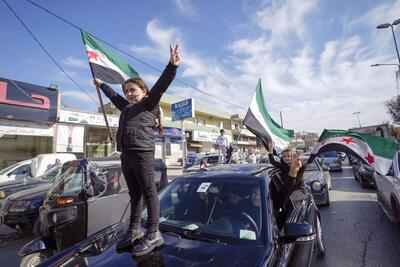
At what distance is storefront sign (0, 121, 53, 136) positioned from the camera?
15360 mm

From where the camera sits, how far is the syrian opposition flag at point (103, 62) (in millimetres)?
5121

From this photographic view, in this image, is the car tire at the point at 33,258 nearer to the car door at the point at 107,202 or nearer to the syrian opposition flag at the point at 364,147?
the car door at the point at 107,202

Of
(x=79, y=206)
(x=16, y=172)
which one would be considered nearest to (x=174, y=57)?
(x=79, y=206)

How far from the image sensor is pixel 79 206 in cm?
406

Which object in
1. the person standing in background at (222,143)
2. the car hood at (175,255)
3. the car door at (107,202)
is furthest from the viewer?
the person standing in background at (222,143)

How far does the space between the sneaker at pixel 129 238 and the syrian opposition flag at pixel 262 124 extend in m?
5.13

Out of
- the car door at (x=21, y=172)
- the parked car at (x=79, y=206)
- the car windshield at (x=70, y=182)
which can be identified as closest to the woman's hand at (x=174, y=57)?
the parked car at (x=79, y=206)

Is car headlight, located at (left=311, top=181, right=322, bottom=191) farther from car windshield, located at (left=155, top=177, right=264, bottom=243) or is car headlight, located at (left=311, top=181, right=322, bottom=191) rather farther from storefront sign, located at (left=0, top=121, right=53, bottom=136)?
A: storefront sign, located at (left=0, top=121, right=53, bottom=136)

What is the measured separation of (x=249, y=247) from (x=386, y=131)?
1119 centimetres

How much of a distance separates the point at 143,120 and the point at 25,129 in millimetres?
17032

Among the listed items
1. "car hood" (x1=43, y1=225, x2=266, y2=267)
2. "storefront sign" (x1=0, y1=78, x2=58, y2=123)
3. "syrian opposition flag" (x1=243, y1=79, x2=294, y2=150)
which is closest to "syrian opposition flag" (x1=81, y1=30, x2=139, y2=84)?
"syrian opposition flag" (x1=243, y1=79, x2=294, y2=150)

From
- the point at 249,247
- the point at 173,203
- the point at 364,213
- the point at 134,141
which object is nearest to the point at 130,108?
→ the point at 134,141

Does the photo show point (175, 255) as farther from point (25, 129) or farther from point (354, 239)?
point (25, 129)

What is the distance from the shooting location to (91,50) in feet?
17.5
